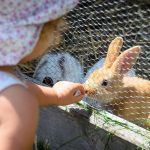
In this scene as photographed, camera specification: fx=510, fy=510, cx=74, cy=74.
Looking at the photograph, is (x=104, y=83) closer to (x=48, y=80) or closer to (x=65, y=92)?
(x=48, y=80)

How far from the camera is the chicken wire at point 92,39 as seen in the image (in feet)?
7.66

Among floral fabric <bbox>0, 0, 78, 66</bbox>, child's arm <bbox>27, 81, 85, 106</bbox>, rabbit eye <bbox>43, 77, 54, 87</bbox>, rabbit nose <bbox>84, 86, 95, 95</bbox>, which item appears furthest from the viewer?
rabbit eye <bbox>43, 77, 54, 87</bbox>

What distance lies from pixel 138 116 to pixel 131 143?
0.37 meters

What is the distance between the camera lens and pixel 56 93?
144 centimetres

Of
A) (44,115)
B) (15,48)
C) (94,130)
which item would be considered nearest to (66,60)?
(44,115)

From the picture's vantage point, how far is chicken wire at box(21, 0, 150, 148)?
7.66ft

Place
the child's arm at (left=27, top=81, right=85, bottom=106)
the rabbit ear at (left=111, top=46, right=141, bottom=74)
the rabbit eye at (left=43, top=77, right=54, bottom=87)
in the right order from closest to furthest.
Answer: the child's arm at (left=27, top=81, right=85, bottom=106)
the rabbit ear at (left=111, top=46, right=141, bottom=74)
the rabbit eye at (left=43, top=77, right=54, bottom=87)

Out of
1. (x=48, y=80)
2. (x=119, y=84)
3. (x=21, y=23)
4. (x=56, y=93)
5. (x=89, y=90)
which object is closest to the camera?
(x=21, y=23)

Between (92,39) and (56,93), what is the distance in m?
1.08

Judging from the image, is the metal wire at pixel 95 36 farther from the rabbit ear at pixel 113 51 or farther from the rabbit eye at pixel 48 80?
the rabbit ear at pixel 113 51

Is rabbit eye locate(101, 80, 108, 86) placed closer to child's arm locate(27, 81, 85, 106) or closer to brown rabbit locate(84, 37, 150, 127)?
brown rabbit locate(84, 37, 150, 127)

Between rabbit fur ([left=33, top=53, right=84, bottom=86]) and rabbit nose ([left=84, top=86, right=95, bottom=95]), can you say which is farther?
rabbit fur ([left=33, top=53, right=84, bottom=86])

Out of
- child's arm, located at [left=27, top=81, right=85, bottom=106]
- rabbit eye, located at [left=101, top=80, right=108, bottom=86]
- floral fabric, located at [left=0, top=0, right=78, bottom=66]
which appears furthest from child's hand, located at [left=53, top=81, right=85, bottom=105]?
rabbit eye, located at [left=101, top=80, right=108, bottom=86]

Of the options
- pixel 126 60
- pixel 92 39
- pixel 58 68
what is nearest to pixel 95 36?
pixel 92 39
